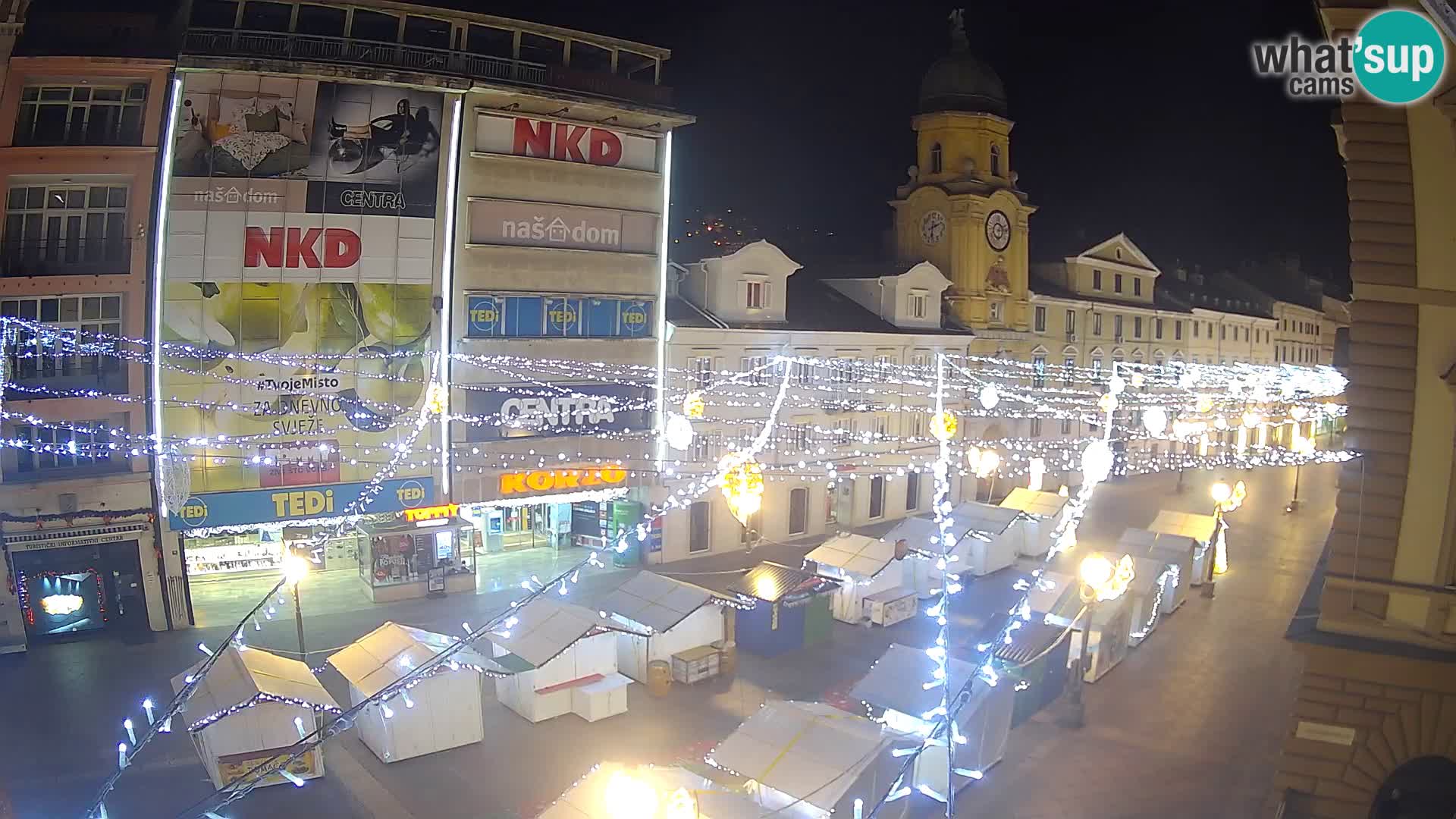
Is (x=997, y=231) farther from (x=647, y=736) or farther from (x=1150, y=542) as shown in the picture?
(x=647, y=736)

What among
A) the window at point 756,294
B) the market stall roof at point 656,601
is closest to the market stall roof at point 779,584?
the market stall roof at point 656,601

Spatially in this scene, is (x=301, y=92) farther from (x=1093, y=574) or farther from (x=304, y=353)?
(x=1093, y=574)

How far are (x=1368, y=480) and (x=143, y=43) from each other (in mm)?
23440

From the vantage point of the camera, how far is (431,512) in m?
24.6

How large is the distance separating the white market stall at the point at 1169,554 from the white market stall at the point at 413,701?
15.7 m

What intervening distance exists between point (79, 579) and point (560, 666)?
11281 millimetres

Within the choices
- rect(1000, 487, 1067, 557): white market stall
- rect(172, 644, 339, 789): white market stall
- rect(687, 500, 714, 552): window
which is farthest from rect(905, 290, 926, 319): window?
rect(172, 644, 339, 789): white market stall

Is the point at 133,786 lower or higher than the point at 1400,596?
lower

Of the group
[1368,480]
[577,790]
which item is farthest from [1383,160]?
[577,790]

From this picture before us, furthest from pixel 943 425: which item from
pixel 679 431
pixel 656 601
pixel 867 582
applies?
pixel 656 601

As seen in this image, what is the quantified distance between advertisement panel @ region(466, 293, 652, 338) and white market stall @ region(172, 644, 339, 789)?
36.1 feet

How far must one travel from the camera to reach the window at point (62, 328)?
20172 mm

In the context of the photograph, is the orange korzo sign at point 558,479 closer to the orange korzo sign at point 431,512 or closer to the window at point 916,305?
the orange korzo sign at point 431,512

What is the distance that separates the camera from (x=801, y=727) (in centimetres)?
1367
